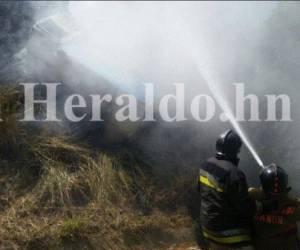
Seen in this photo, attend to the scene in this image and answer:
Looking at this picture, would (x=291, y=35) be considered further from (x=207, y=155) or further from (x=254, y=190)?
(x=254, y=190)

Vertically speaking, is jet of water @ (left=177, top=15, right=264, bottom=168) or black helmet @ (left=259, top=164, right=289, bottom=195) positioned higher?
jet of water @ (left=177, top=15, right=264, bottom=168)

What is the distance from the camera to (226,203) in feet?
15.0

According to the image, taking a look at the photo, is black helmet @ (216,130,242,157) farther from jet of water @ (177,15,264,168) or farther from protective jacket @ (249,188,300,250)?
jet of water @ (177,15,264,168)

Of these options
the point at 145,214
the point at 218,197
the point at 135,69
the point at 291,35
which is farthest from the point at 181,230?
the point at 291,35

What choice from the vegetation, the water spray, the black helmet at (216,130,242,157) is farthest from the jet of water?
the black helmet at (216,130,242,157)

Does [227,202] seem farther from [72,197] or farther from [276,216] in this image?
[72,197]

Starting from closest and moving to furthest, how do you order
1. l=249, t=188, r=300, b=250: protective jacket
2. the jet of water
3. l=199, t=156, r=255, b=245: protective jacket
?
1. l=199, t=156, r=255, b=245: protective jacket
2. l=249, t=188, r=300, b=250: protective jacket
3. the jet of water

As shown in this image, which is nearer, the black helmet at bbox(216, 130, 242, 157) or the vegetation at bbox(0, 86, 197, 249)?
the black helmet at bbox(216, 130, 242, 157)

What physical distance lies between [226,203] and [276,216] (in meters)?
0.53

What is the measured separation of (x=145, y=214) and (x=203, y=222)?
152 cm

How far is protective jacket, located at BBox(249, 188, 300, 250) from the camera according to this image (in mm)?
4582

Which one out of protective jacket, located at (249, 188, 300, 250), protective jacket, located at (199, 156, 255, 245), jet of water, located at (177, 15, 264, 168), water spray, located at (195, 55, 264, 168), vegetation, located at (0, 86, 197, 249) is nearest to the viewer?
protective jacket, located at (199, 156, 255, 245)

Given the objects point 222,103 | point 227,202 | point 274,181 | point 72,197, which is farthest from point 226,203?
point 222,103

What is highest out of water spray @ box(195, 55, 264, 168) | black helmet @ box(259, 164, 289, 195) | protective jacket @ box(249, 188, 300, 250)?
water spray @ box(195, 55, 264, 168)
